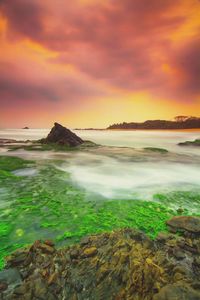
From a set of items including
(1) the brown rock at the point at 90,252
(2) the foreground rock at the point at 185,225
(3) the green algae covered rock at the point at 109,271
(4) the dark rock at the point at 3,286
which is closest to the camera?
(3) the green algae covered rock at the point at 109,271

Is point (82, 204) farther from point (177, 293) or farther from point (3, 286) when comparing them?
point (177, 293)

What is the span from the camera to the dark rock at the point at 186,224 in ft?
15.5

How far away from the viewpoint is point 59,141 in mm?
26875

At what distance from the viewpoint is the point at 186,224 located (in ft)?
16.1

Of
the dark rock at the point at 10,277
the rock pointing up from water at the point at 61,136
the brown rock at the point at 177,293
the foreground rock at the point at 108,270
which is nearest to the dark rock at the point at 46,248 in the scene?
the foreground rock at the point at 108,270

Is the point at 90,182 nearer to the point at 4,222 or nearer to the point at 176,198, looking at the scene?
the point at 176,198

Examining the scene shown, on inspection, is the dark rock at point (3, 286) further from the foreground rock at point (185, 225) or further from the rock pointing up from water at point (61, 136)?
the rock pointing up from water at point (61, 136)

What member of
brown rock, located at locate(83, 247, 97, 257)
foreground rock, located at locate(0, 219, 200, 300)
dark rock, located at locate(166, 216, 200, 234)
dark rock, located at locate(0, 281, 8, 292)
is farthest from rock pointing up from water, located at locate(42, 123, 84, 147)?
dark rock, located at locate(0, 281, 8, 292)

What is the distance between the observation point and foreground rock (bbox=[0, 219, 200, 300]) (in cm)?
285

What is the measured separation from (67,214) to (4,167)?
7.42 m

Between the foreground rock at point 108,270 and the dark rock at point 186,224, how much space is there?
777 millimetres

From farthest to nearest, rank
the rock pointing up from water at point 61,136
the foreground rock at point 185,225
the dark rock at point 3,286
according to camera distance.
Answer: the rock pointing up from water at point 61,136 → the foreground rock at point 185,225 → the dark rock at point 3,286

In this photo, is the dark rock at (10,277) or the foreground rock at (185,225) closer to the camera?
the dark rock at (10,277)

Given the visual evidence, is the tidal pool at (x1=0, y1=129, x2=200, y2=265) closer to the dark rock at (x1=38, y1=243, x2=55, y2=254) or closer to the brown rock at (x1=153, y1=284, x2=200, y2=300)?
the dark rock at (x1=38, y1=243, x2=55, y2=254)
